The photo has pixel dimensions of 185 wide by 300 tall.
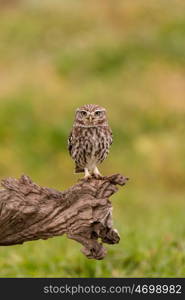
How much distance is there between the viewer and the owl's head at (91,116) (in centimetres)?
608

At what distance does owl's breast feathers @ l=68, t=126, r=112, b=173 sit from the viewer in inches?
256

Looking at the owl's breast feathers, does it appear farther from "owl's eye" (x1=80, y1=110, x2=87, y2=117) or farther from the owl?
"owl's eye" (x1=80, y1=110, x2=87, y2=117)

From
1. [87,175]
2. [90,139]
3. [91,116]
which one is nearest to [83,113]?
[91,116]

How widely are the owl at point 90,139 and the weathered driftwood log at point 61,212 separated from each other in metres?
0.30

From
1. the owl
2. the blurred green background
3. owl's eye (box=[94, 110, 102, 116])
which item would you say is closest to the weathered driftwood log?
the owl

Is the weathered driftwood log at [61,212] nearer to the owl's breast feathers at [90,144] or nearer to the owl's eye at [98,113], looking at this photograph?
the owl's breast feathers at [90,144]

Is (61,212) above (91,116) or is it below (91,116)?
below

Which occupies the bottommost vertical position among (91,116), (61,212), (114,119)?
(61,212)

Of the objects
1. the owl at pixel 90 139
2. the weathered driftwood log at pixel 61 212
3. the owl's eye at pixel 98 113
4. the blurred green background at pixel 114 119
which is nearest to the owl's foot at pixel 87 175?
the owl at pixel 90 139

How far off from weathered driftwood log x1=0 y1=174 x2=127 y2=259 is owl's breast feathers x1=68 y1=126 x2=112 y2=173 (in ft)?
1.35

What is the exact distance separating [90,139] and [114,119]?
16.5 meters

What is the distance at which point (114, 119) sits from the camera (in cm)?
2305

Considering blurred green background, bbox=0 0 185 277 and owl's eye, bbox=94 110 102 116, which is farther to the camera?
blurred green background, bbox=0 0 185 277

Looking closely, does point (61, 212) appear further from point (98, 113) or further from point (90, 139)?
point (98, 113)
